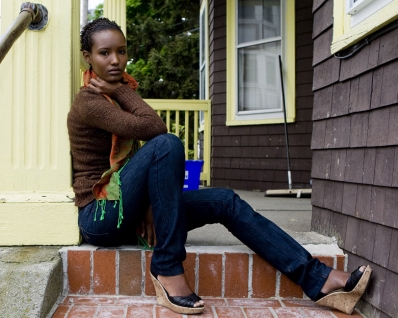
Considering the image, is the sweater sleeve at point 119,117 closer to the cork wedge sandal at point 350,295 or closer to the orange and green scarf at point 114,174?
the orange and green scarf at point 114,174

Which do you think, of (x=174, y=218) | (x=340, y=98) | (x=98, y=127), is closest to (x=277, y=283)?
(x=174, y=218)

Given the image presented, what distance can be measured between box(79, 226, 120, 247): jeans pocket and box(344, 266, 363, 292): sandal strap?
0.88 m

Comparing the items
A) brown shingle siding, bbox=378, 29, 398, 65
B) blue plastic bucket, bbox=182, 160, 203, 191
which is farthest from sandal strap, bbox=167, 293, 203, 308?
blue plastic bucket, bbox=182, 160, 203, 191

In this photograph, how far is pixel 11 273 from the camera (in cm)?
177

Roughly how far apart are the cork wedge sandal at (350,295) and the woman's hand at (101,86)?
1.11m

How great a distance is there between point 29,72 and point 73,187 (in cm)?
50

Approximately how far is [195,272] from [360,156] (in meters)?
0.79

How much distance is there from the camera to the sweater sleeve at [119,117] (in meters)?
1.81

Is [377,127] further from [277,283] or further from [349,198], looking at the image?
[277,283]

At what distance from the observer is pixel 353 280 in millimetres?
1807

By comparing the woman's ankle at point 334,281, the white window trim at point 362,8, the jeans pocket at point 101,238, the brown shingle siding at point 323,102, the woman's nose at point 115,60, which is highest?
the white window trim at point 362,8

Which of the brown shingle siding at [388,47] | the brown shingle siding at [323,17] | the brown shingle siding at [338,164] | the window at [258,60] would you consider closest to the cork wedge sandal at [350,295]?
the brown shingle siding at [338,164]

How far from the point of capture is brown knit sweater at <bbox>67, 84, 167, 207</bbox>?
1.82m

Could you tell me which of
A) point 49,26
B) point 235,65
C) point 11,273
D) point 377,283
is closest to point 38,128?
point 49,26
